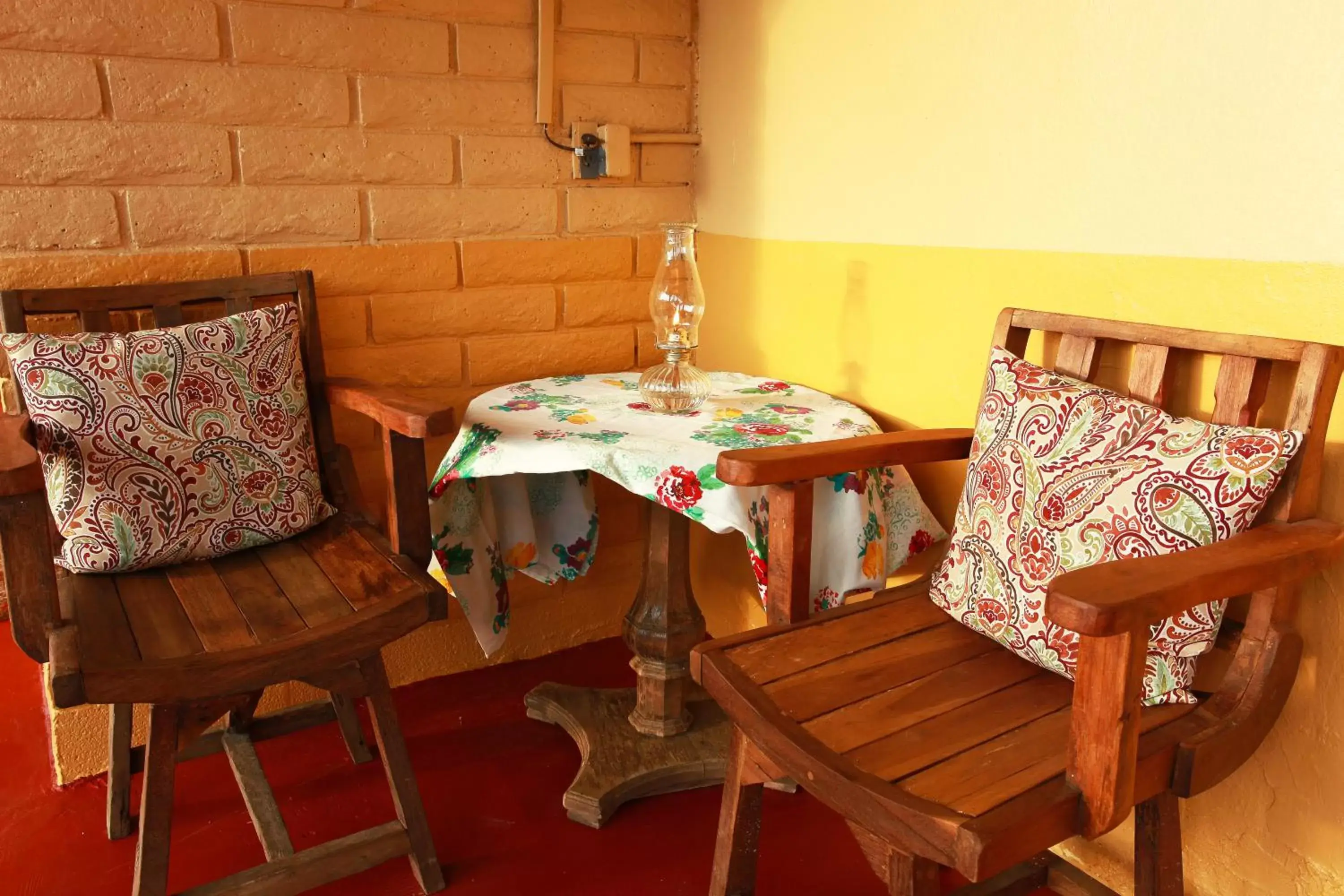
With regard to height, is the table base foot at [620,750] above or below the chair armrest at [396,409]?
below

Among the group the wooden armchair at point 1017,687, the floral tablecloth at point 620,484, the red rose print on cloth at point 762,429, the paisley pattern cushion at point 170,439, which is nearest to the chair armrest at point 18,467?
the paisley pattern cushion at point 170,439

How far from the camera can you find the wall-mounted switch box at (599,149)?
7.19 feet

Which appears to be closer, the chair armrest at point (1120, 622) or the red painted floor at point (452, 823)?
the chair armrest at point (1120, 622)

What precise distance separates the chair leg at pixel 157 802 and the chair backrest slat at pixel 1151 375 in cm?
144

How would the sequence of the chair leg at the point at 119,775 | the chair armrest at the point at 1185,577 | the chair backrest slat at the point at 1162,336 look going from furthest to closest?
the chair leg at the point at 119,775 → the chair backrest slat at the point at 1162,336 → the chair armrest at the point at 1185,577

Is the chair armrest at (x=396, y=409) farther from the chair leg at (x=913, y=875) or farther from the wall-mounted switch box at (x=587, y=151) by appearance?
the chair leg at (x=913, y=875)

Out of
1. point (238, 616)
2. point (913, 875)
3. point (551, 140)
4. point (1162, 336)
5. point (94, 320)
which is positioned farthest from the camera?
point (551, 140)

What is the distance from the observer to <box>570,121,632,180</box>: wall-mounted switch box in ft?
7.19

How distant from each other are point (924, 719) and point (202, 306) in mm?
1508

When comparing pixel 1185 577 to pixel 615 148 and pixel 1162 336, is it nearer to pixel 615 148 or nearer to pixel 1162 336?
pixel 1162 336

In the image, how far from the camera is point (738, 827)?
54.9 inches

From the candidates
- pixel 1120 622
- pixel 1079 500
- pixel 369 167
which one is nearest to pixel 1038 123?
pixel 1079 500

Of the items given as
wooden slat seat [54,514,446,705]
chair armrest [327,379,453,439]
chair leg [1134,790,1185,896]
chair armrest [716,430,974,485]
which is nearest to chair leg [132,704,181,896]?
wooden slat seat [54,514,446,705]

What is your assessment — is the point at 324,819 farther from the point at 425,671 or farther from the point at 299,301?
the point at 299,301
